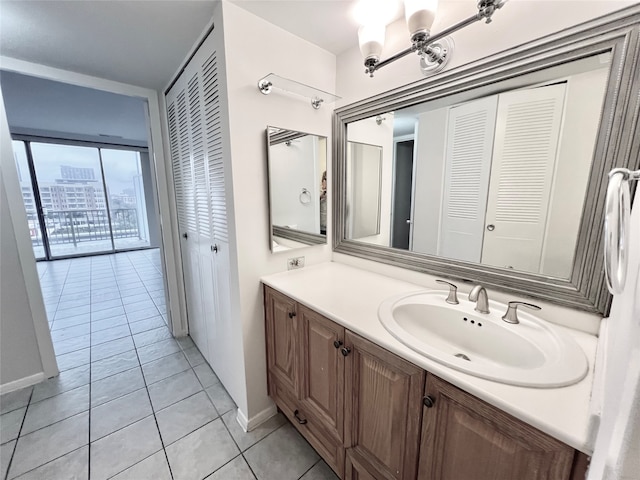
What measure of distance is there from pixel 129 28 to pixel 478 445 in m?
2.29

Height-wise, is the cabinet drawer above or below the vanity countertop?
below

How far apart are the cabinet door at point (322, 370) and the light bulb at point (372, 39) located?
122 cm

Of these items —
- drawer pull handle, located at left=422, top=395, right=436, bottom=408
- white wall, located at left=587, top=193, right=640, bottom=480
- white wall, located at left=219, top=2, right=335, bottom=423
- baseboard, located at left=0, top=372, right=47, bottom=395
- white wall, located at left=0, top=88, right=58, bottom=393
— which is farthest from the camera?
baseboard, located at left=0, top=372, right=47, bottom=395

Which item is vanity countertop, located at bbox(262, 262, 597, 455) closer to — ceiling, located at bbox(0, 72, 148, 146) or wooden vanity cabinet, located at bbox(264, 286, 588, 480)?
wooden vanity cabinet, located at bbox(264, 286, 588, 480)

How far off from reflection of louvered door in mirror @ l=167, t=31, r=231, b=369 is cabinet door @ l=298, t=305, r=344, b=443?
0.61 metres

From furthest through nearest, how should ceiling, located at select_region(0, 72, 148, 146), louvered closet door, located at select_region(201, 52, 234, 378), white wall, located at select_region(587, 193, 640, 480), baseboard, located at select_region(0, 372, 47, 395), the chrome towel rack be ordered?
ceiling, located at select_region(0, 72, 148, 146) → baseboard, located at select_region(0, 372, 47, 395) → louvered closet door, located at select_region(201, 52, 234, 378) → the chrome towel rack → white wall, located at select_region(587, 193, 640, 480)

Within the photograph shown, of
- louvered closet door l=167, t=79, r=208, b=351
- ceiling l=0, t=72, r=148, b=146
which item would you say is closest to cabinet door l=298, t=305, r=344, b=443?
louvered closet door l=167, t=79, r=208, b=351

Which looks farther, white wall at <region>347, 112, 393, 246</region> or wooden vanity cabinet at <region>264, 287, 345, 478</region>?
white wall at <region>347, 112, 393, 246</region>

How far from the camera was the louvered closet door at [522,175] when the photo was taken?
Answer: 96 cm

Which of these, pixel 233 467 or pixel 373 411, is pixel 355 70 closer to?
pixel 373 411

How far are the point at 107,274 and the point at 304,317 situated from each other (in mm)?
4844

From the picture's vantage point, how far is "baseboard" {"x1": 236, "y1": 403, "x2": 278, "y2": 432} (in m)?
1.55

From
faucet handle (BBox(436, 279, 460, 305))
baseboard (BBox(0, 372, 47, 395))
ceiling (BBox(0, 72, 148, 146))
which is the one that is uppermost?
ceiling (BBox(0, 72, 148, 146))

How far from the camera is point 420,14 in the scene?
96 cm
